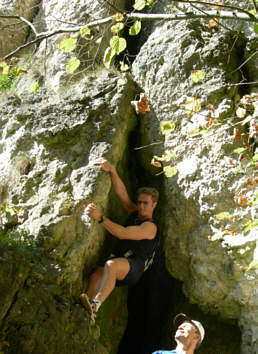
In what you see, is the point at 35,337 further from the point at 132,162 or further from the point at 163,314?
the point at 132,162

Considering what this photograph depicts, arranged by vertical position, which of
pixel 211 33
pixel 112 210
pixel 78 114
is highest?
pixel 211 33

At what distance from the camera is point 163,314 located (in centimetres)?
586

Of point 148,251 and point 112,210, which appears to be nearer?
point 148,251

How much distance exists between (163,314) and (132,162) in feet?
7.55

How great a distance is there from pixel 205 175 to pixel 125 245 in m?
1.41

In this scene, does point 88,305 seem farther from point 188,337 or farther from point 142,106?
point 142,106

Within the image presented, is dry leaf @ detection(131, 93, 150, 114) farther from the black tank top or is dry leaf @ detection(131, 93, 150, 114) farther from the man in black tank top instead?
the black tank top


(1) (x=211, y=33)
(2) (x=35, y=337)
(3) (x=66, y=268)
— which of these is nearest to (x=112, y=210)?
(3) (x=66, y=268)

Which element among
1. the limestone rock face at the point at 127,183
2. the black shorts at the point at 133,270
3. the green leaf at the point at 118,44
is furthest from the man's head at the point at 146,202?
the green leaf at the point at 118,44

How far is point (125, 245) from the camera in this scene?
17.0 feet

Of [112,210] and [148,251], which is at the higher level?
[112,210]

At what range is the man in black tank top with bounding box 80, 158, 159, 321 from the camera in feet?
15.1

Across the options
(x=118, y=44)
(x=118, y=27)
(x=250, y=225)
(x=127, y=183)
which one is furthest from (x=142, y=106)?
(x=250, y=225)

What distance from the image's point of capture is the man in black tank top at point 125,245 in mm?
4617
